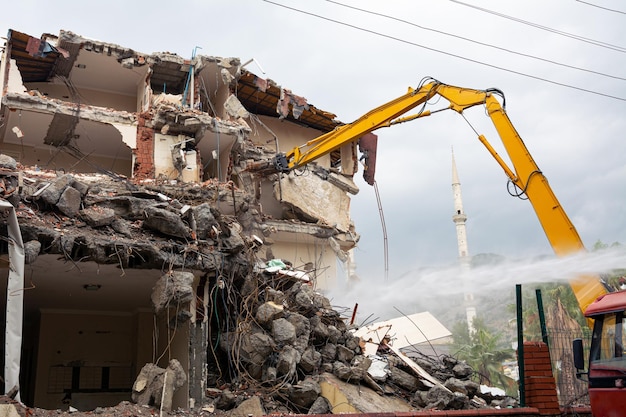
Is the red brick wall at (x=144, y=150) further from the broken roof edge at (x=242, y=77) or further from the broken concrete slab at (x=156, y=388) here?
the broken concrete slab at (x=156, y=388)

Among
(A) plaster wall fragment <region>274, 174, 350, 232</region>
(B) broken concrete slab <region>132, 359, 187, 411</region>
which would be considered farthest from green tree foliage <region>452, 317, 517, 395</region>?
(B) broken concrete slab <region>132, 359, 187, 411</region>

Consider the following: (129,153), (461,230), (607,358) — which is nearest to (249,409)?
(607,358)

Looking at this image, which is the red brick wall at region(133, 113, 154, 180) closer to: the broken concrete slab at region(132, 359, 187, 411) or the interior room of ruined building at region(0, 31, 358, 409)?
the interior room of ruined building at region(0, 31, 358, 409)

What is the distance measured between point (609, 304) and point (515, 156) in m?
5.66

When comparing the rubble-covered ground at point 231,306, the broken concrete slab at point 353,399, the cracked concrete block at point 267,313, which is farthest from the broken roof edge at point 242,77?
the broken concrete slab at point 353,399

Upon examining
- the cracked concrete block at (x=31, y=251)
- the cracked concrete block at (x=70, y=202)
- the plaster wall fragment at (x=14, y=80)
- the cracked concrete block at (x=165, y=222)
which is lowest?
the cracked concrete block at (x=31, y=251)

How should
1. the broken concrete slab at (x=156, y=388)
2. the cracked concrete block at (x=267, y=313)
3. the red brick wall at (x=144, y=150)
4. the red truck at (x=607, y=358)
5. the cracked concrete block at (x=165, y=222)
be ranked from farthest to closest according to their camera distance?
the red brick wall at (x=144, y=150) < the cracked concrete block at (x=267, y=313) < the cracked concrete block at (x=165, y=222) < the broken concrete slab at (x=156, y=388) < the red truck at (x=607, y=358)

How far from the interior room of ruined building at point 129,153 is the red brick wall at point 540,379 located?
23.5 feet

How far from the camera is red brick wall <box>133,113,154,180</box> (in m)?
24.5

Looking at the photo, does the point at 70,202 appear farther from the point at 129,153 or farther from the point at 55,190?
the point at 129,153

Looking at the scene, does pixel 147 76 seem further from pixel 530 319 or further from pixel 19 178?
pixel 530 319

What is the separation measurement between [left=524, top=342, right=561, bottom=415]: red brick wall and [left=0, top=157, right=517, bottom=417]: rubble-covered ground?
244cm

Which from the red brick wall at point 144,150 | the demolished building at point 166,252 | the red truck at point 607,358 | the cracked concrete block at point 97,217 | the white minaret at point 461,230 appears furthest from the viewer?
the white minaret at point 461,230

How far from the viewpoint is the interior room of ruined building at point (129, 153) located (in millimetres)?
16703
